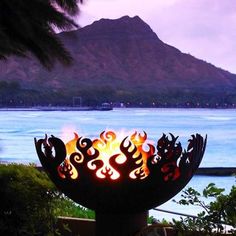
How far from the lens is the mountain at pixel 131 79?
2973 centimetres

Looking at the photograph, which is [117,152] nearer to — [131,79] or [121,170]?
[121,170]

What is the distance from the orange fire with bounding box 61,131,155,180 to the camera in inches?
81.0

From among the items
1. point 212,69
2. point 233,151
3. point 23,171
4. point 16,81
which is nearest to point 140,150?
point 23,171

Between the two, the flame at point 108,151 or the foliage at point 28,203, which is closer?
the flame at point 108,151

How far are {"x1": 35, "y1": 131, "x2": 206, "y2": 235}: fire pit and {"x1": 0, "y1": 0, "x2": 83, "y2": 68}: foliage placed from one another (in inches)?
97.3

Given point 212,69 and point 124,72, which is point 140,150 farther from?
point 212,69

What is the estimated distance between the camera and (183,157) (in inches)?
82.8

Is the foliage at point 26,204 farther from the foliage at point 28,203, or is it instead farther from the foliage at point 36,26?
the foliage at point 36,26

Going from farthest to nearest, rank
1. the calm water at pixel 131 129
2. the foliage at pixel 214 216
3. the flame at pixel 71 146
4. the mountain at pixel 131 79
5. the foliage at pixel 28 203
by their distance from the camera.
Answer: the mountain at pixel 131 79 → the calm water at pixel 131 129 → the foliage at pixel 28 203 → the flame at pixel 71 146 → the foliage at pixel 214 216

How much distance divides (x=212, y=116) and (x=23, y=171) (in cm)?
4835

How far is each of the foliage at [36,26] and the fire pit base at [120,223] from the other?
2562 mm

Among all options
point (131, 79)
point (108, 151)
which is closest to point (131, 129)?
point (108, 151)

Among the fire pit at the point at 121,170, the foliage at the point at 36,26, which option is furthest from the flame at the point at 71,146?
the foliage at the point at 36,26

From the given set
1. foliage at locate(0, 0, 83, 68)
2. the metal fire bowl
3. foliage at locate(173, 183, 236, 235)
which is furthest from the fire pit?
foliage at locate(0, 0, 83, 68)
